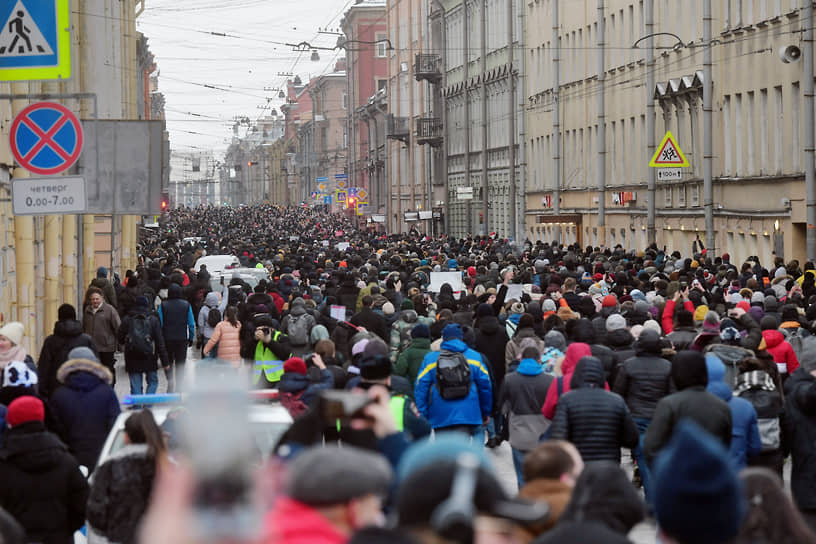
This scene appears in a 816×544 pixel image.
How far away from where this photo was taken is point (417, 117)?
84.1 metres

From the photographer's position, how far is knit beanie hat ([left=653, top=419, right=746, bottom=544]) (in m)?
3.19

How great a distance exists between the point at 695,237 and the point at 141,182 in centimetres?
2122

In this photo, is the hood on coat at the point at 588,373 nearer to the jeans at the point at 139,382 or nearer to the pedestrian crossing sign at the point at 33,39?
the pedestrian crossing sign at the point at 33,39

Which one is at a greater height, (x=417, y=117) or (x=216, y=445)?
(x=417, y=117)

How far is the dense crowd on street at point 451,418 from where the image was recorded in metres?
3.11

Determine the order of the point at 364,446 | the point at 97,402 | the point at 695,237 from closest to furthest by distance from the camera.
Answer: the point at 364,446 < the point at 97,402 < the point at 695,237

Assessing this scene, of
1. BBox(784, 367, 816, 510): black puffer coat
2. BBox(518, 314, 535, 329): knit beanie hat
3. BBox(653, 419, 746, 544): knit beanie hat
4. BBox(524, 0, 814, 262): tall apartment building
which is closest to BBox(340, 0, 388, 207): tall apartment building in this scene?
BBox(524, 0, 814, 262): tall apartment building

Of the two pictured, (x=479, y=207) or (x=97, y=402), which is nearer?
(x=97, y=402)

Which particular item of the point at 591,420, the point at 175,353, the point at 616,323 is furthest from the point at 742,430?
the point at 175,353

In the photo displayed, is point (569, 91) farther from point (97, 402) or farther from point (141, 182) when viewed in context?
point (97, 402)

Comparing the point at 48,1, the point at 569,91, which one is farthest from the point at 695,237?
the point at 48,1

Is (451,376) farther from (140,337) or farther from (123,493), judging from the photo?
(140,337)

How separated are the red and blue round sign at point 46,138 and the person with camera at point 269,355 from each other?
2.40 m

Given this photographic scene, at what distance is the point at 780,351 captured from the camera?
1270 centimetres
